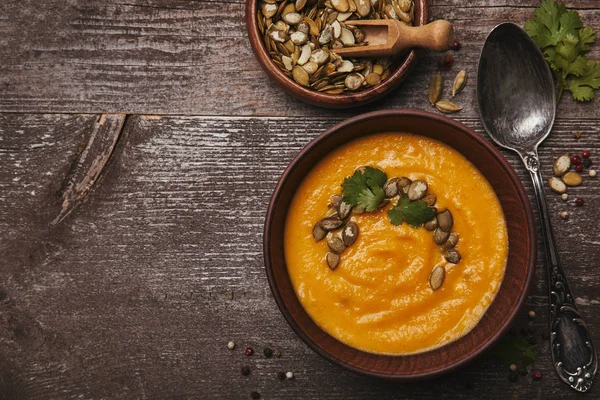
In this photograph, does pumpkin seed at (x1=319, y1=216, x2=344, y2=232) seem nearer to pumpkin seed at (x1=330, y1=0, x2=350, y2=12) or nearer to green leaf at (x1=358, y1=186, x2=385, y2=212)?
green leaf at (x1=358, y1=186, x2=385, y2=212)

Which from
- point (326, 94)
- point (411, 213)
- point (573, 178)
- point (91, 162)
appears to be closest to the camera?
point (411, 213)

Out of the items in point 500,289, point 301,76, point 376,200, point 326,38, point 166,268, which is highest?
point 326,38

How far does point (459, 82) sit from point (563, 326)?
96 cm

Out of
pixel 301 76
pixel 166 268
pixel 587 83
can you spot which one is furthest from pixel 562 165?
pixel 166 268

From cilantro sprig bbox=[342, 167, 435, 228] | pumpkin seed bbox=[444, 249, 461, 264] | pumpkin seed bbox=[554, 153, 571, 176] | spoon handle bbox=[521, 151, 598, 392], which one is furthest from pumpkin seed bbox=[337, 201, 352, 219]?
pumpkin seed bbox=[554, 153, 571, 176]

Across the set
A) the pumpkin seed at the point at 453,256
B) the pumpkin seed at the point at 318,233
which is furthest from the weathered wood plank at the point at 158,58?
the pumpkin seed at the point at 453,256

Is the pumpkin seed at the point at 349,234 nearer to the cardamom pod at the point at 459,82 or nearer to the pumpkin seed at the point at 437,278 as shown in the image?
the pumpkin seed at the point at 437,278

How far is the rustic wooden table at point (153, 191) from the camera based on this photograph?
2.16m

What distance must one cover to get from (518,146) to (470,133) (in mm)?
371

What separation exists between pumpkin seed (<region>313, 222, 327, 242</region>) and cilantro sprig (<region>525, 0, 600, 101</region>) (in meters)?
1.03

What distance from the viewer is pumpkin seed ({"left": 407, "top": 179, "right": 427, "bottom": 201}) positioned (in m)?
1.88

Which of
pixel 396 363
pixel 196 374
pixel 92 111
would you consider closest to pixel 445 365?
pixel 396 363

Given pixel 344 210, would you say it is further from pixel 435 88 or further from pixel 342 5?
pixel 342 5

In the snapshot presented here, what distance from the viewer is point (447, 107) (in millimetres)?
2133
